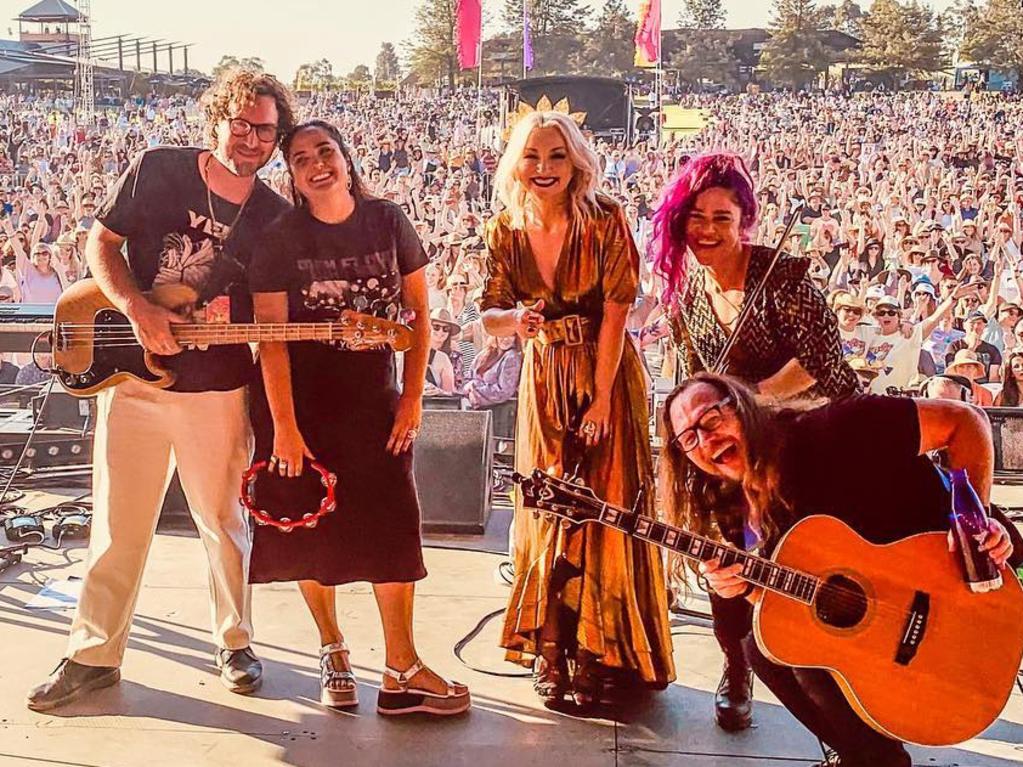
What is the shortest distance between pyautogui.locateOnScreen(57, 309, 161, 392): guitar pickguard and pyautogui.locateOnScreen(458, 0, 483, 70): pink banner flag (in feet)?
7.24

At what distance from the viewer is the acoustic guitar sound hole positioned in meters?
2.60

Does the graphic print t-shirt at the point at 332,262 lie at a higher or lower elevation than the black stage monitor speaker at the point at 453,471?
higher

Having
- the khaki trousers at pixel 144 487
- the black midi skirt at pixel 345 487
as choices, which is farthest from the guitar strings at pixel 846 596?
the khaki trousers at pixel 144 487

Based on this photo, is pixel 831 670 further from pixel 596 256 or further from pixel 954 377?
pixel 954 377

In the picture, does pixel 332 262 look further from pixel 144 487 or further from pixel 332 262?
pixel 144 487

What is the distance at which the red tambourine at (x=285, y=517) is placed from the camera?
3.11 meters

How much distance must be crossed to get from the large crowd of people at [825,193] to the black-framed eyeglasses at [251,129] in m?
1.86

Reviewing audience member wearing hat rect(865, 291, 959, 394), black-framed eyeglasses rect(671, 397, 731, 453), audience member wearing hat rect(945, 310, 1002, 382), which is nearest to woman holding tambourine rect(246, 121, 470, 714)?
black-framed eyeglasses rect(671, 397, 731, 453)

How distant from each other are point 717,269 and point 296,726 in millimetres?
1611

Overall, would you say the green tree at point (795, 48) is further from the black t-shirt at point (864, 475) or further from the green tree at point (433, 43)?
the black t-shirt at point (864, 475)

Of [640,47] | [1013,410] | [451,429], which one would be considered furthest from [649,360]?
[1013,410]

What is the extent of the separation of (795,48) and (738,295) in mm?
2429

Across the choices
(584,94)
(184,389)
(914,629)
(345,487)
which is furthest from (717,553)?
(584,94)

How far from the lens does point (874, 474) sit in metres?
2.60
